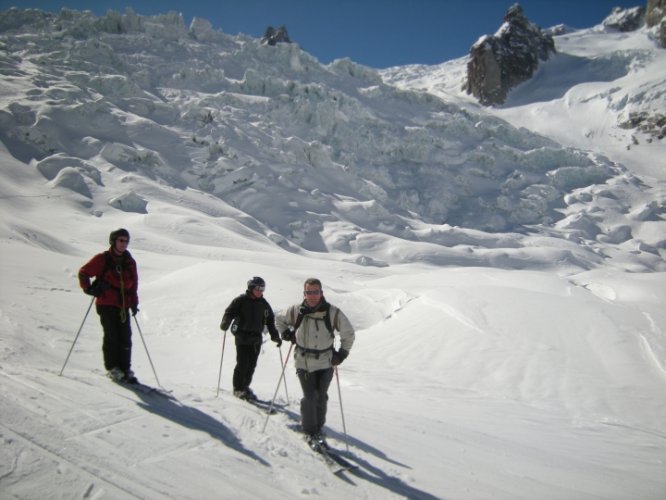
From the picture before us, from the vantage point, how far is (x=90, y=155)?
1604 inches

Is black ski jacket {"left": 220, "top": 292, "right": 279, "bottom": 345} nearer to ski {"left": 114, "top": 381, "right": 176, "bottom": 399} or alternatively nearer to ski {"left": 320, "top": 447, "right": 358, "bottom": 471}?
ski {"left": 114, "top": 381, "right": 176, "bottom": 399}

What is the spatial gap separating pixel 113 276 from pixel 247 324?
182 centimetres

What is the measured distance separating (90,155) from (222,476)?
4511cm

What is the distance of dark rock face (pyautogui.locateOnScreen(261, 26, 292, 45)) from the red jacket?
294 feet

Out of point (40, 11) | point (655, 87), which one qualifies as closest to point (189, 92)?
point (40, 11)

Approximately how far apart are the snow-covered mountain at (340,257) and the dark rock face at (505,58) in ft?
10.9

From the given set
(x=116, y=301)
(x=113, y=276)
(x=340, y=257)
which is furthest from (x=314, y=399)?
(x=340, y=257)

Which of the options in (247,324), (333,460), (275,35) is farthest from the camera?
(275,35)

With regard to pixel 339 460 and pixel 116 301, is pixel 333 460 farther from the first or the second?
pixel 116 301

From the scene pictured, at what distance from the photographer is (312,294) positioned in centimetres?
459

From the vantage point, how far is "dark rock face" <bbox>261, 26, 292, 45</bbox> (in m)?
84.6

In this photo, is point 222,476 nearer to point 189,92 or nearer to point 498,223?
point 498,223

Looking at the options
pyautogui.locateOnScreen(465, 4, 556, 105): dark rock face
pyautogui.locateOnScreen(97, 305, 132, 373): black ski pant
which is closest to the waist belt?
pyautogui.locateOnScreen(97, 305, 132, 373): black ski pant

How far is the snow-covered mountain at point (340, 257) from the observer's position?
164 inches
